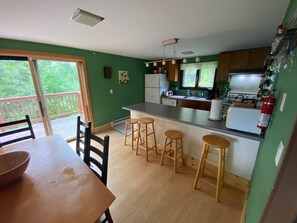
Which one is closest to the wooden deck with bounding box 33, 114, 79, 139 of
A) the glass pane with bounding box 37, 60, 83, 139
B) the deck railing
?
the glass pane with bounding box 37, 60, 83, 139

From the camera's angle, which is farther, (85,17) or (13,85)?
(13,85)

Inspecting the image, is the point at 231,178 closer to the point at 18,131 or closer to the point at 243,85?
the point at 243,85

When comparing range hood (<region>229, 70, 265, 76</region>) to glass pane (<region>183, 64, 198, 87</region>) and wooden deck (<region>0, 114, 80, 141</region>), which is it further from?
wooden deck (<region>0, 114, 80, 141</region>)

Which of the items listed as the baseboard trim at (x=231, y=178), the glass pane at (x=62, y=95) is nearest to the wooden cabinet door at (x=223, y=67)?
the baseboard trim at (x=231, y=178)

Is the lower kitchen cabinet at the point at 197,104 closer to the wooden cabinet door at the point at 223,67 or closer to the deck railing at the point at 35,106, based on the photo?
the wooden cabinet door at the point at 223,67

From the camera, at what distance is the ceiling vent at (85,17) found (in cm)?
141

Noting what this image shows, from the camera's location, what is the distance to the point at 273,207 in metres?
0.47

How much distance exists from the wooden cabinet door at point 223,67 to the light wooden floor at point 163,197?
285 centimetres

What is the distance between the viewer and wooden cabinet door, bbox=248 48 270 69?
2964mm

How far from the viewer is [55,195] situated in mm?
833

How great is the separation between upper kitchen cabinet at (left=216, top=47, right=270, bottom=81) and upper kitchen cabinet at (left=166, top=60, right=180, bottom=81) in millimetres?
1392

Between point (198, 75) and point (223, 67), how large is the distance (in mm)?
924

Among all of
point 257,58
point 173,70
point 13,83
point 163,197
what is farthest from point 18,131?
point 257,58

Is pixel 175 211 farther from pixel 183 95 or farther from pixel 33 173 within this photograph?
pixel 183 95
